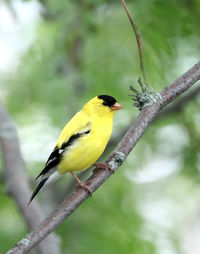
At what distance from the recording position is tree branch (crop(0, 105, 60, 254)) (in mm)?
3830

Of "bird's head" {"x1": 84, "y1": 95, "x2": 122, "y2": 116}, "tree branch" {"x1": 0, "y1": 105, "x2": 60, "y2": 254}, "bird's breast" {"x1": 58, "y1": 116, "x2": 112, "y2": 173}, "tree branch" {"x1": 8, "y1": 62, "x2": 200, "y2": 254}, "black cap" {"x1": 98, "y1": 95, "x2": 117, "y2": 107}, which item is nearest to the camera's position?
"tree branch" {"x1": 8, "y1": 62, "x2": 200, "y2": 254}

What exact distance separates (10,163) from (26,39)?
1.49 metres

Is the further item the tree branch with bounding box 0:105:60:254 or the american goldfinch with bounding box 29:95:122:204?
the tree branch with bounding box 0:105:60:254

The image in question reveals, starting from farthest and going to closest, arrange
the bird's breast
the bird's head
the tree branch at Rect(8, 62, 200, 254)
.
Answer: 1. the bird's head
2. the bird's breast
3. the tree branch at Rect(8, 62, 200, 254)

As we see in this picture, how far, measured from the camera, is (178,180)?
561 cm

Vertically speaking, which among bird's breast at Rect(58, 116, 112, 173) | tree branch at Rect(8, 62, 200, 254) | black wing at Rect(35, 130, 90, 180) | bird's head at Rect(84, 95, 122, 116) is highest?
bird's head at Rect(84, 95, 122, 116)

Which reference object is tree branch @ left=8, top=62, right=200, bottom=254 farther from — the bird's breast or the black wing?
the black wing

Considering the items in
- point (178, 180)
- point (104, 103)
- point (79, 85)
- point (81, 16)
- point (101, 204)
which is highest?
point (81, 16)

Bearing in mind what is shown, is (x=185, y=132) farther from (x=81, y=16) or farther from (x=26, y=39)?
(x=26, y=39)

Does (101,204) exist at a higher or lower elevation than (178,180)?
higher

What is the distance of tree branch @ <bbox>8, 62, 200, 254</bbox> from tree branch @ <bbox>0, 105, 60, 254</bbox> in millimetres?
1299

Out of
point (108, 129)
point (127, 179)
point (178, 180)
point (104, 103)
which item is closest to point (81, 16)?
point (104, 103)

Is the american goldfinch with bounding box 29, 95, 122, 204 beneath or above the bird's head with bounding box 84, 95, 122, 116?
beneath

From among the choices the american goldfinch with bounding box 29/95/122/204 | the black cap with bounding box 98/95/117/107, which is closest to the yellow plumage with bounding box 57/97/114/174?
the american goldfinch with bounding box 29/95/122/204
